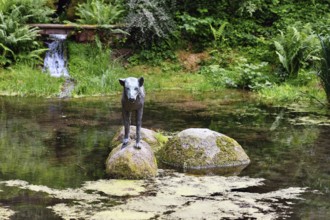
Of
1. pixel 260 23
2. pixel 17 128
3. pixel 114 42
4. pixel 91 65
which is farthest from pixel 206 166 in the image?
pixel 260 23

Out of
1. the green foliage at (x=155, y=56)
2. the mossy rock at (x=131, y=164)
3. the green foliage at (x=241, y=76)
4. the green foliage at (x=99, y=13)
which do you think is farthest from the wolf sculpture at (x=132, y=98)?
the green foliage at (x=99, y=13)

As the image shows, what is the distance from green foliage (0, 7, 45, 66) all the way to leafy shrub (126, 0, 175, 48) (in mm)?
2872

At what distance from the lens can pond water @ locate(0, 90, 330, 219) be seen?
5.89m

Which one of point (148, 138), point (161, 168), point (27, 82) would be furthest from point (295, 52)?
point (161, 168)

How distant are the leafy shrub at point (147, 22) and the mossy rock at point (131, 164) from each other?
9.42m

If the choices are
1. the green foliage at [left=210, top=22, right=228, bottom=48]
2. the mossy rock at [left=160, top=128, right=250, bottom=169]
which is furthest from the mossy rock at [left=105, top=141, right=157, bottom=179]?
the green foliage at [left=210, top=22, right=228, bottom=48]

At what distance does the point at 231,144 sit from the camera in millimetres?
7910

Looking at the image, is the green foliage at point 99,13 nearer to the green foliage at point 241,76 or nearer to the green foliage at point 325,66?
the green foliage at point 241,76

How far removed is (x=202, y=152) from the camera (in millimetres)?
7750

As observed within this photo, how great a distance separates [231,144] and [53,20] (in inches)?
496

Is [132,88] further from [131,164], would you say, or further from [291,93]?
[291,93]

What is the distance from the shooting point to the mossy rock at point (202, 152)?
25.2 ft

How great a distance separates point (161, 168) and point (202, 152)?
2.16 ft

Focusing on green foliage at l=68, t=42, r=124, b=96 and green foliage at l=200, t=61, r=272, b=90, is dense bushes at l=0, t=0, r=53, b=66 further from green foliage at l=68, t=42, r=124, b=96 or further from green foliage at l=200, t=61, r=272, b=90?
green foliage at l=200, t=61, r=272, b=90
